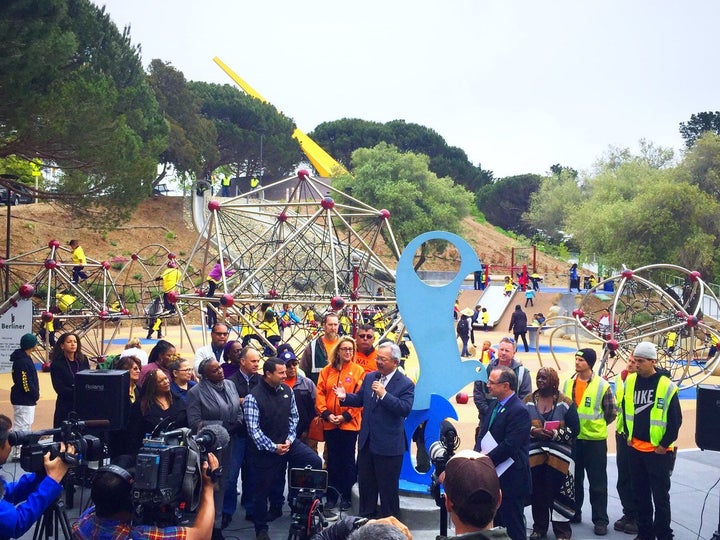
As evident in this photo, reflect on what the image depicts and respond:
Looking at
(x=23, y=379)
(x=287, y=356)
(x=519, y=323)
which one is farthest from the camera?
(x=519, y=323)

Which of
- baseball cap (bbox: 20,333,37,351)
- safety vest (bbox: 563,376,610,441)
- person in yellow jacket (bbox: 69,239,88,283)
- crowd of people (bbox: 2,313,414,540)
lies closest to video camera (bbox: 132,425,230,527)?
crowd of people (bbox: 2,313,414,540)

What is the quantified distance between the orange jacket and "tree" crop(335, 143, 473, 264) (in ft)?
135

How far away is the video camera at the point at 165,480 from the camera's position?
3.63 metres

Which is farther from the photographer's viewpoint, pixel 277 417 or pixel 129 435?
pixel 277 417

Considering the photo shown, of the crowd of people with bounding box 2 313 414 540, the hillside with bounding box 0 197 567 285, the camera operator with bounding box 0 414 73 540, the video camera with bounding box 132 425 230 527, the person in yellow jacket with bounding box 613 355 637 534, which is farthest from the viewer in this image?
the hillside with bounding box 0 197 567 285

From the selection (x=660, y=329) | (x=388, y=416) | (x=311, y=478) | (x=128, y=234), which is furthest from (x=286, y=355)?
(x=128, y=234)

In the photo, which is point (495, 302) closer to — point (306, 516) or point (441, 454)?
point (441, 454)

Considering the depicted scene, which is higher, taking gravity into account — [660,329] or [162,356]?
[162,356]

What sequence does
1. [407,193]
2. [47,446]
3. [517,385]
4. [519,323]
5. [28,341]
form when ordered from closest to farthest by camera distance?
[47,446]
[517,385]
[28,341]
[519,323]
[407,193]

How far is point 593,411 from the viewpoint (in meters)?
7.67

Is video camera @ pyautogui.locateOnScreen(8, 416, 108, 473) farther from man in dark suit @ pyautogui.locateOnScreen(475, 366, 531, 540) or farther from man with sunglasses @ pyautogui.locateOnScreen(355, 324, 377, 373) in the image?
man with sunglasses @ pyautogui.locateOnScreen(355, 324, 377, 373)

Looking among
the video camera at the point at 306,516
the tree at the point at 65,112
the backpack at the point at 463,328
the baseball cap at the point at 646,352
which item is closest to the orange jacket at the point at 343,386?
the baseball cap at the point at 646,352

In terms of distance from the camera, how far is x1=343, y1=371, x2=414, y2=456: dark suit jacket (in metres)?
6.90

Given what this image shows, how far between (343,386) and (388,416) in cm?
103
